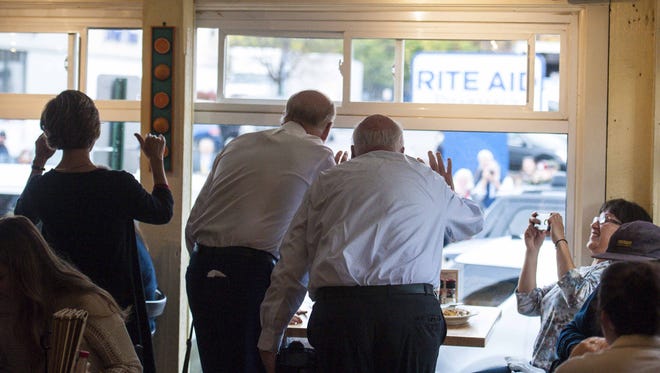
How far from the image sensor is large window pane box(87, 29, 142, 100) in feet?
14.8

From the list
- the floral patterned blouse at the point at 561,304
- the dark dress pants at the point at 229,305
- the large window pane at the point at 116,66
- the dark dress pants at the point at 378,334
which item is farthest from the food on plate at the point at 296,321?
the large window pane at the point at 116,66

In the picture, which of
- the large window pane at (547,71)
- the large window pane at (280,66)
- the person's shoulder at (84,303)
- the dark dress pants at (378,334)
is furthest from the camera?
the large window pane at (280,66)

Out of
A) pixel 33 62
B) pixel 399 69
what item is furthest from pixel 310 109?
pixel 33 62

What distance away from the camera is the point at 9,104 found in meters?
4.64

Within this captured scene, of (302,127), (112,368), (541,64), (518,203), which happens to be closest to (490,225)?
(518,203)

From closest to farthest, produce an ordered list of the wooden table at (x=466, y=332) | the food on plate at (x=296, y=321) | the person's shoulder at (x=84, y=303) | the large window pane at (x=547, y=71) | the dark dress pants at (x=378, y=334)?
the person's shoulder at (x=84, y=303) → the dark dress pants at (x=378, y=334) → the wooden table at (x=466, y=332) → the food on plate at (x=296, y=321) → the large window pane at (x=547, y=71)

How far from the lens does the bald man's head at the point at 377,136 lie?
3.12m

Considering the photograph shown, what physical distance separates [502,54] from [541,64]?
19 cm

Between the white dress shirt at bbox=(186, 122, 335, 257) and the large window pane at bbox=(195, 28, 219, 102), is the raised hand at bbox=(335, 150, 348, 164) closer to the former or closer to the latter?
the white dress shirt at bbox=(186, 122, 335, 257)

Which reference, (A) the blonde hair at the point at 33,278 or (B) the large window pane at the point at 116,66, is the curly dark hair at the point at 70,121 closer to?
(A) the blonde hair at the point at 33,278

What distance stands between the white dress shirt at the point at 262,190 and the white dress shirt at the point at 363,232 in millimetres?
186

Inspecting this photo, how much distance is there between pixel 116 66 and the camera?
4.55 meters

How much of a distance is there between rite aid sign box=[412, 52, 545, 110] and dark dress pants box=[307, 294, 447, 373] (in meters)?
1.62

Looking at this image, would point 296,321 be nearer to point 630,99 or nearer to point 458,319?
point 458,319
